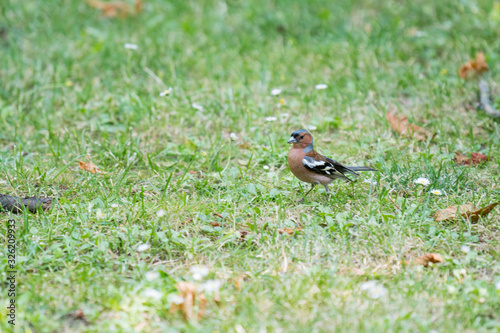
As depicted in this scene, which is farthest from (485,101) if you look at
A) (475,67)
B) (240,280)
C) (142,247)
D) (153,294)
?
(153,294)

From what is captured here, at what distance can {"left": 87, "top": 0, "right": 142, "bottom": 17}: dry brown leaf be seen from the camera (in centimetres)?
812

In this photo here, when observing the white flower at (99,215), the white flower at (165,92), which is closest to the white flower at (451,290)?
the white flower at (99,215)

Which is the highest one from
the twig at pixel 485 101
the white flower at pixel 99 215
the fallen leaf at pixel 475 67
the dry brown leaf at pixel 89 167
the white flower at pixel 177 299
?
the fallen leaf at pixel 475 67

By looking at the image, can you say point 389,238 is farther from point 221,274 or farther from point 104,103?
point 104,103

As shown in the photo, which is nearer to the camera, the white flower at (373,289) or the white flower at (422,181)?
the white flower at (373,289)

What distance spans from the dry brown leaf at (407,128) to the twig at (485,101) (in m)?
0.78

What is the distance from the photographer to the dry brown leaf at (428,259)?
3564 mm

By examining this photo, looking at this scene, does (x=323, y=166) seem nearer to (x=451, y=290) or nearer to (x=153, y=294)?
(x=451, y=290)

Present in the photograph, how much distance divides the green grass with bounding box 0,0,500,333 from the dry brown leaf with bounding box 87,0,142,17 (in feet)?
0.44

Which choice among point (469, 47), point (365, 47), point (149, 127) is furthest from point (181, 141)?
point (469, 47)

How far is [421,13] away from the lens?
7.83 metres

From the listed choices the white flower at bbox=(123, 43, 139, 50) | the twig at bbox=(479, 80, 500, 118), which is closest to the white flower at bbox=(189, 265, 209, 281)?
the twig at bbox=(479, 80, 500, 118)

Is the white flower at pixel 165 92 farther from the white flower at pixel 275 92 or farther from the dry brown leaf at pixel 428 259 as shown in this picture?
the dry brown leaf at pixel 428 259

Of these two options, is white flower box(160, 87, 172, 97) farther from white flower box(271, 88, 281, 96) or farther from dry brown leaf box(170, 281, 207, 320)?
dry brown leaf box(170, 281, 207, 320)
